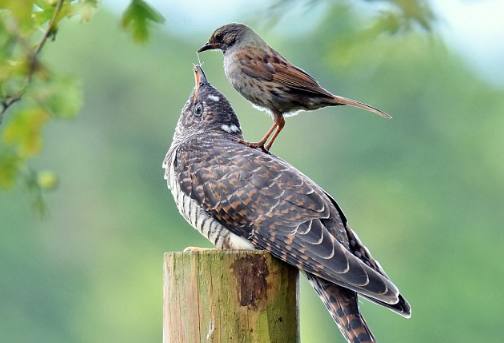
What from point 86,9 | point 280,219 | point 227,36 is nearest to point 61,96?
point 86,9

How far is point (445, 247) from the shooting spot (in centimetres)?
4234

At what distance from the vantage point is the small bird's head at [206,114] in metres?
5.91

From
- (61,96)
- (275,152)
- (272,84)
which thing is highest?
(275,152)

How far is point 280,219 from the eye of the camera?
4.90 meters

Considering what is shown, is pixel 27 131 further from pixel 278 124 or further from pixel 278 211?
pixel 278 124

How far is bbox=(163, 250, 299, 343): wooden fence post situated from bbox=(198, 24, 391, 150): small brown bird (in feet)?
3.21

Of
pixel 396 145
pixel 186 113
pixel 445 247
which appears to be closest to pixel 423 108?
pixel 396 145

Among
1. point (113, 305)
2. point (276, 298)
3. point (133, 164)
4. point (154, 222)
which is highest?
point (133, 164)

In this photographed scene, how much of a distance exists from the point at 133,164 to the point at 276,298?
4298 centimetres

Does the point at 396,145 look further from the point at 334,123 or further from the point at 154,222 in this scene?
the point at 154,222

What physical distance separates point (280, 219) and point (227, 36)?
101 cm

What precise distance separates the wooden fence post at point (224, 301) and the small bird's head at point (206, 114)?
155cm

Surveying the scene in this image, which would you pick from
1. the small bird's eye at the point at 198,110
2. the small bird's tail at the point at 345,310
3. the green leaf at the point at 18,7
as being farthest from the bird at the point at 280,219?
the green leaf at the point at 18,7

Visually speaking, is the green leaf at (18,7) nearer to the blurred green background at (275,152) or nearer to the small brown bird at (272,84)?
the small brown bird at (272,84)
